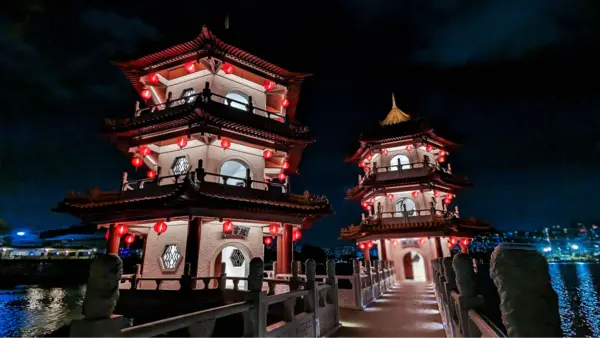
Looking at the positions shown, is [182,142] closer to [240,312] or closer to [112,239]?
[112,239]

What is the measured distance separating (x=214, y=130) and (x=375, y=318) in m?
9.02

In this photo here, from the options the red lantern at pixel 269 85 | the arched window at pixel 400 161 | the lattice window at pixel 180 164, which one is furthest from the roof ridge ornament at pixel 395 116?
the lattice window at pixel 180 164

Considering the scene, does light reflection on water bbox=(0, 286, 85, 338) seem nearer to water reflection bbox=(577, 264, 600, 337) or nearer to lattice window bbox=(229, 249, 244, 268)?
lattice window bbox=(229, 249, 244, 268)

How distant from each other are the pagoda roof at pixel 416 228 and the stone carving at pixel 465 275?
16.5 m

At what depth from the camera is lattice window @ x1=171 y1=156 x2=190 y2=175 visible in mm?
13281

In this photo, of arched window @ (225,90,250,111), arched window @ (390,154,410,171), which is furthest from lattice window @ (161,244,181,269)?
arched window @ (390,154,410,171)

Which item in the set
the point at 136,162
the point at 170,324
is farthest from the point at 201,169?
the point at 170,324

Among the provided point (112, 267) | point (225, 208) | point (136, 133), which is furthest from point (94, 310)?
point (136, 133)

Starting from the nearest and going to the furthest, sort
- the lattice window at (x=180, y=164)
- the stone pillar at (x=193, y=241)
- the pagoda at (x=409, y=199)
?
the stone pillar at (x=193, y=241) < the lattice window at (x=180, y=164) < the pagoda at (x=409, y=199)

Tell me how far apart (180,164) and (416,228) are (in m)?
14.6

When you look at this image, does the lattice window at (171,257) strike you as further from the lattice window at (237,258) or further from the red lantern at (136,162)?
the red lantern at (136,162)

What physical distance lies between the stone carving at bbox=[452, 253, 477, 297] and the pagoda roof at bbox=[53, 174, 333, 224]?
8.77 metres

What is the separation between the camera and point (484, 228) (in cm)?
2097

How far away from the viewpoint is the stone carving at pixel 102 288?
2445mm
